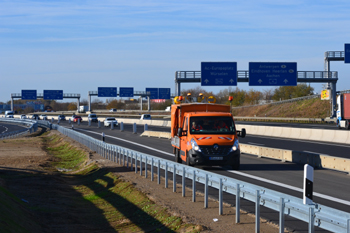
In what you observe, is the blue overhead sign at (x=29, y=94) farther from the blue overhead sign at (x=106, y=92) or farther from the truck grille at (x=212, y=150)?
the truck grille at (x=212, y=150)

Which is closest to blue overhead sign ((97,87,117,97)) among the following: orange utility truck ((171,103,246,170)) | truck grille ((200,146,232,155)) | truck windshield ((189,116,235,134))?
orange utility truck ((171,103,246,170))

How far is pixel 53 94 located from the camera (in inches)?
4146

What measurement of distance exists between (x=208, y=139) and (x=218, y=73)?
33682 mm

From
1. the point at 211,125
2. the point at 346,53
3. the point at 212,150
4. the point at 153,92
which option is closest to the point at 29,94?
the point at 153,92

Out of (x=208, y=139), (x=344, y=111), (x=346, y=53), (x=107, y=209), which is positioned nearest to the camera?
(x=107, y=209)

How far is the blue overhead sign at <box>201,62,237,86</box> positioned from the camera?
49375 mm

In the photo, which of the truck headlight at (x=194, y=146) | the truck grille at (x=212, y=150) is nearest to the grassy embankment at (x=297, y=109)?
the truck grille at (x=212, y=150)

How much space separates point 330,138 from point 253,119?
1894 inches

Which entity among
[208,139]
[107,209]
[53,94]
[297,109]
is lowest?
[107,209]

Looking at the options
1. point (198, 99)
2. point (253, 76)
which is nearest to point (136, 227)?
point (198, 99)

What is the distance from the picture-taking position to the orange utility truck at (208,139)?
16484 millimetres

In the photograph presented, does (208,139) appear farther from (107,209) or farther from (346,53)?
(346,53)

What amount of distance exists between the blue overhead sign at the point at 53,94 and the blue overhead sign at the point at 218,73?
63.6 meters

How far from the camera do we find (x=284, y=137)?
124 ft
